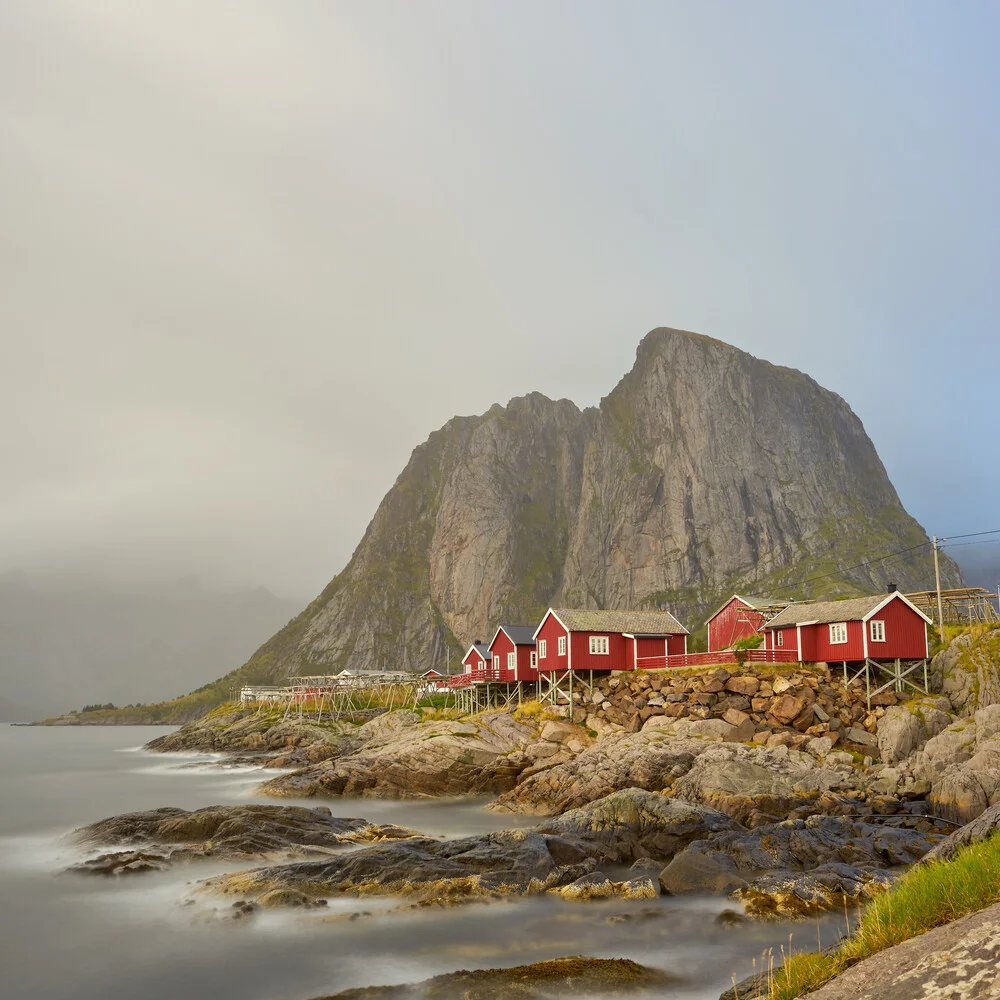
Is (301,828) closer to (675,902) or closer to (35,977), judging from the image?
(35,977)

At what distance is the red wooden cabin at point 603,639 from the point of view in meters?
60.1

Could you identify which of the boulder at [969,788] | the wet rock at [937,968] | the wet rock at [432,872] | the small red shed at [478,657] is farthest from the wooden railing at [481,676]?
the wet rock at [937,968]

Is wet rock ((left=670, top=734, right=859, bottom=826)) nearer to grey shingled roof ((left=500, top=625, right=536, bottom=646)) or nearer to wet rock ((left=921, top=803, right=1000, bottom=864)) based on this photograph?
wet rock ((left=921, top=803, right=1000, bottom=864))

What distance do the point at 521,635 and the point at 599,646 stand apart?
12692 millimetres

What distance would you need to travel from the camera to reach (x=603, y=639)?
200 ft

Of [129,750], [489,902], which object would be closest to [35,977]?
[489,902]

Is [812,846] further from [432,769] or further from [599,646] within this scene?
[599,646]

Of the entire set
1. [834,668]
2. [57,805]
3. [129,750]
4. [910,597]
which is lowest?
[129,750]

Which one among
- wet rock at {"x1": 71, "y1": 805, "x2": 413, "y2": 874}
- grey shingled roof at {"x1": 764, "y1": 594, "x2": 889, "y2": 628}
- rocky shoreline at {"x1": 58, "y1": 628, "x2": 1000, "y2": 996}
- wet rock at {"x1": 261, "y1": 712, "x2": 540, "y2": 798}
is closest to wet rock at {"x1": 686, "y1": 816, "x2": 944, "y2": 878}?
rocky shoreline at {"x1": 58, "y1": 628, "x2": 1000, "y2": 996}

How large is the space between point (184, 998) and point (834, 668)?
45.2 m

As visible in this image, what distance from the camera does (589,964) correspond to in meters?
17.1

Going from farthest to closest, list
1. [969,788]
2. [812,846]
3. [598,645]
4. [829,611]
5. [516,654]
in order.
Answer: [516,654], [598,645], [829,611], [969,788], [812,846]

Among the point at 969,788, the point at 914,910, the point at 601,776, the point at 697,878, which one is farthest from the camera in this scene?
the point at 601,776

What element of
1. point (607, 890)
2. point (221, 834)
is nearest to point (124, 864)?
point (221, 834)
